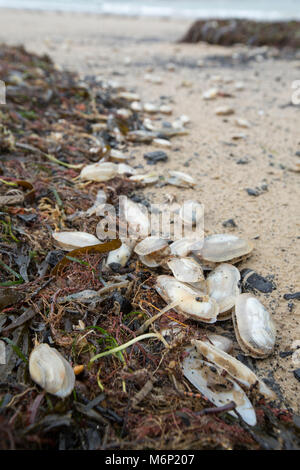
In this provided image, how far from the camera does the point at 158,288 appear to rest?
50.0 inches

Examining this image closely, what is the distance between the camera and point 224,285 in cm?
128

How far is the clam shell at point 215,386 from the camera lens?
0.94 m

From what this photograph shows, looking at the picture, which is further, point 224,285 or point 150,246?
point 150,246

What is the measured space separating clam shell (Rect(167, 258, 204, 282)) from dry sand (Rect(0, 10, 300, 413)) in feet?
0.69

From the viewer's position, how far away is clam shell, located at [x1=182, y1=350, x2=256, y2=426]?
94 cm

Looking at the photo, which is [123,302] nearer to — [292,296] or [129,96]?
[292,296]

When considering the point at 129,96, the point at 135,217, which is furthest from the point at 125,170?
the point at 129,96

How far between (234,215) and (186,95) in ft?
7.83

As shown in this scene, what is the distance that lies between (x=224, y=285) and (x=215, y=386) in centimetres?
40

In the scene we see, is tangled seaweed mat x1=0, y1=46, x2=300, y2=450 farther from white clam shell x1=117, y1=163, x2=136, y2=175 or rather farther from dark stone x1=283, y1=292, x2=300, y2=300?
dark stone x1=283, y1=292, x2=300, y2=300

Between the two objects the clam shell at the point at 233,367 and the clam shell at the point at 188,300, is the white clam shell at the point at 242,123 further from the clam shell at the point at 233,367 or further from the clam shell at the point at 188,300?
the clam shell at the point at 233,367

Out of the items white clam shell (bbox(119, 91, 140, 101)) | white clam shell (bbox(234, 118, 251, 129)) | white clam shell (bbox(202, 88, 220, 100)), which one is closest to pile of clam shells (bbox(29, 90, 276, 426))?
white clam shell (bbox(234, 118, 251, 129))

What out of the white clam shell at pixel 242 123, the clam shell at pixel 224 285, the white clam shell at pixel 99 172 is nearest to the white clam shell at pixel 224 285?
the clam shell at pixel 224 285
